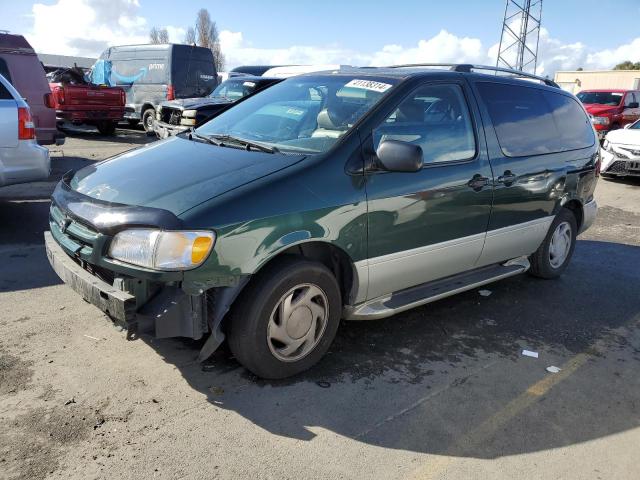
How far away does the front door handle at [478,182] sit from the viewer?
3.99 m

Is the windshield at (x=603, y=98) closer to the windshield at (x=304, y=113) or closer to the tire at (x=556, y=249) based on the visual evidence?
the tire at (x=556, y=249)

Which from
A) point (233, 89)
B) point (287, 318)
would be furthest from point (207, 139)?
point (233, 89)

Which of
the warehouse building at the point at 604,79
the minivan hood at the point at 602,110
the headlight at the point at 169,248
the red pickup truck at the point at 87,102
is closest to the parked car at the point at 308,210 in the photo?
the headlight at the point at 169,248

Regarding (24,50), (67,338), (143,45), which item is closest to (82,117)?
(143,45)

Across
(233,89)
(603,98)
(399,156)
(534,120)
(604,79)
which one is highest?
(604,79)

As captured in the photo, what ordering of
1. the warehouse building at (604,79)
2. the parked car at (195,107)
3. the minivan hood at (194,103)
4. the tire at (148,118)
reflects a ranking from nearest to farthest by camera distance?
the parked car at (195,107) < the minivan hood at (194,103) < the tire at (148,118) < the warehouse building at (604,79)

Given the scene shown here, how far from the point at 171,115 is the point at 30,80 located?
2.94 meters

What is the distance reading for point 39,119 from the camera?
35.0 feet

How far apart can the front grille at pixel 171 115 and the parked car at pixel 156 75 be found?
113 inches

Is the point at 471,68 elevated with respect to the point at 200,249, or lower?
elevated

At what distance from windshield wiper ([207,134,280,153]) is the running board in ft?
3.67

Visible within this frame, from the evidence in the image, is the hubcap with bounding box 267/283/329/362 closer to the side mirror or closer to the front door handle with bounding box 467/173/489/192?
the side mirror

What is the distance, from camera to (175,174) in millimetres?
3227

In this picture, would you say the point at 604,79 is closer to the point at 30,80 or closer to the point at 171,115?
the point at 171,115
